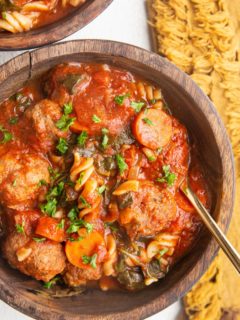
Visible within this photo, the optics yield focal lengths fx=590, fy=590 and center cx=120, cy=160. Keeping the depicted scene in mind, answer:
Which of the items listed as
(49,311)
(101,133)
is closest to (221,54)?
(101,133)

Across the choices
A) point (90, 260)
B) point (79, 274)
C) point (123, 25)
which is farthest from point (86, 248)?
point (123, 25)

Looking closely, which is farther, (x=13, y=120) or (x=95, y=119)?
(x=13, y=120)

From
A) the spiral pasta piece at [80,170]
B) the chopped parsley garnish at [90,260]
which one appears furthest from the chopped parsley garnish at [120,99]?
the chopped parsley garnish at [90,260]

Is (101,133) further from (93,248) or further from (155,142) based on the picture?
(93,248)

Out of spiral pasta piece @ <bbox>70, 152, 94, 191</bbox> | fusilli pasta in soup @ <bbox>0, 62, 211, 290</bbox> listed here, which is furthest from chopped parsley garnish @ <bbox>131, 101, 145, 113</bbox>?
spiral pasta piece @ <bbox>70, 152, 94, 191</bbox>

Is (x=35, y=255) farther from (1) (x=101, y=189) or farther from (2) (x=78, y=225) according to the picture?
(1) (x=101, y=189)

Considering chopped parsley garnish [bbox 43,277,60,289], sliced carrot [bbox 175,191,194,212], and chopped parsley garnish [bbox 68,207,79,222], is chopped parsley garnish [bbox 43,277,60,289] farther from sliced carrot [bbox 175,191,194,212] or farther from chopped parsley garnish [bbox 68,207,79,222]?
sliced carrot [bbox 175,191,194,212]
